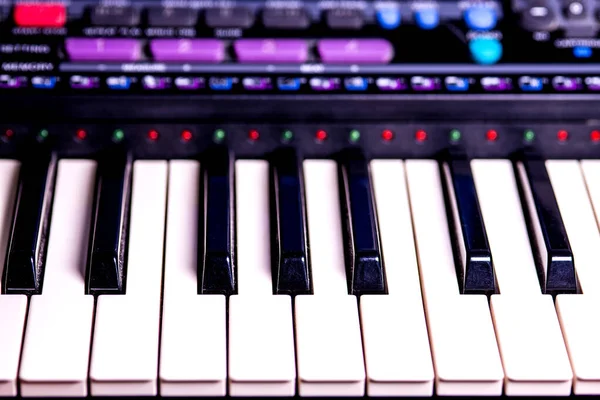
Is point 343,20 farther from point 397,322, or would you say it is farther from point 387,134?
point 397,322

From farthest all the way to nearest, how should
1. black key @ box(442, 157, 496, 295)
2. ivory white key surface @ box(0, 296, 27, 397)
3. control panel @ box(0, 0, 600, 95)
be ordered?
control panel @ box(0, 0, 600, 95) < black key @ box(442, 157, 496, 295) < ivory white key surface @ box(0, 296, 27, 397)

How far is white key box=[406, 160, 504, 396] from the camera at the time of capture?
3.24 ft

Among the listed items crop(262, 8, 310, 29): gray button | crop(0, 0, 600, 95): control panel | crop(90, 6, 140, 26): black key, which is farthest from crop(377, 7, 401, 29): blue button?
crop(90, 6, 140, 26): black key

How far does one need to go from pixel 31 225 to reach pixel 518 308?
0.59 m

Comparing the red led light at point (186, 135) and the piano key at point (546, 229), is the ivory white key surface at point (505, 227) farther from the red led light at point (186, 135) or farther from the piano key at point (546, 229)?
the red led light at point (186, 135)

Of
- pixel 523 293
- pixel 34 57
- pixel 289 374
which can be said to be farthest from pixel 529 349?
pixel 34 57

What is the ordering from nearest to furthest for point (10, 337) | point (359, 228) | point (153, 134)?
point (10, 337) → point (359, 228) → point (153, 134)

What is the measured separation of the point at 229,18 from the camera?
118cm

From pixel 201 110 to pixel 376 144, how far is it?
242mm

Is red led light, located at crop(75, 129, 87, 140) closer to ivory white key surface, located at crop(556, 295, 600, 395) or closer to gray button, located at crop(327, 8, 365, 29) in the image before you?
gray button, located at crop(327, 8, 365, 29)

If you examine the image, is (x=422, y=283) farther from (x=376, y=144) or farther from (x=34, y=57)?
(x=34, y=57)

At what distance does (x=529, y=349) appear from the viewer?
1.01m

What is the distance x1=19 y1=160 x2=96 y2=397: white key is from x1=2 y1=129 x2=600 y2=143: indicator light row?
8 centimetres

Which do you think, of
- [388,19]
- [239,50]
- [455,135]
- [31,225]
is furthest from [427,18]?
[31,225]
